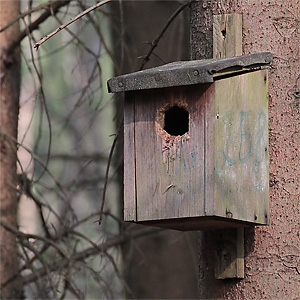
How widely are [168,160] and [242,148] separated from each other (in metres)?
0.24

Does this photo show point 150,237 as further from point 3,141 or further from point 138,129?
point 138,129

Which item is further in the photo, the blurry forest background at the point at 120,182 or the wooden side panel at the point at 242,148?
the blurry forest background at the point at 120,182

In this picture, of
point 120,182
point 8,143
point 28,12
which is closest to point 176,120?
point 28,12

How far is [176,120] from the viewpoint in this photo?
2641 mm

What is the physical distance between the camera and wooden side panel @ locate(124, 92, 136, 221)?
98.5 inches

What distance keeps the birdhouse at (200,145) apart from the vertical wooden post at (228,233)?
71mm

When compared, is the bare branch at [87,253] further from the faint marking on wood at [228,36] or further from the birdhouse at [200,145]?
the faint marking on wood at [228,36]

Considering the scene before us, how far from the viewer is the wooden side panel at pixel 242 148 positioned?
2.40m

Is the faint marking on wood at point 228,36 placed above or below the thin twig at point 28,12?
below

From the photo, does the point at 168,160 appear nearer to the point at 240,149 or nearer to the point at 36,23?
the point at 240,149

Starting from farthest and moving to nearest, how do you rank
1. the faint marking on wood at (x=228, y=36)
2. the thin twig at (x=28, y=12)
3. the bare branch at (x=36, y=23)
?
1. the bare branch at (x=36, y=23)
2. the thin twig at (x=28, y=12)
3. the faint marking on wood at (x=228, y=36)

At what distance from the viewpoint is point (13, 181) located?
13.7ft

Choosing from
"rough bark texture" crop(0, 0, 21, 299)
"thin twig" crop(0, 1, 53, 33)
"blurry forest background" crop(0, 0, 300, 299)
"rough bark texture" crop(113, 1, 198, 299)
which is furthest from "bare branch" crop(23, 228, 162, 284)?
"thin twig" crop(0, 1, 53, 33)

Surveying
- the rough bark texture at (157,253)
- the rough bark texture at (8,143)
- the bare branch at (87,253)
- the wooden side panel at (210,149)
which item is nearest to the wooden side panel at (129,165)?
the wooden side panel at (210,149)
